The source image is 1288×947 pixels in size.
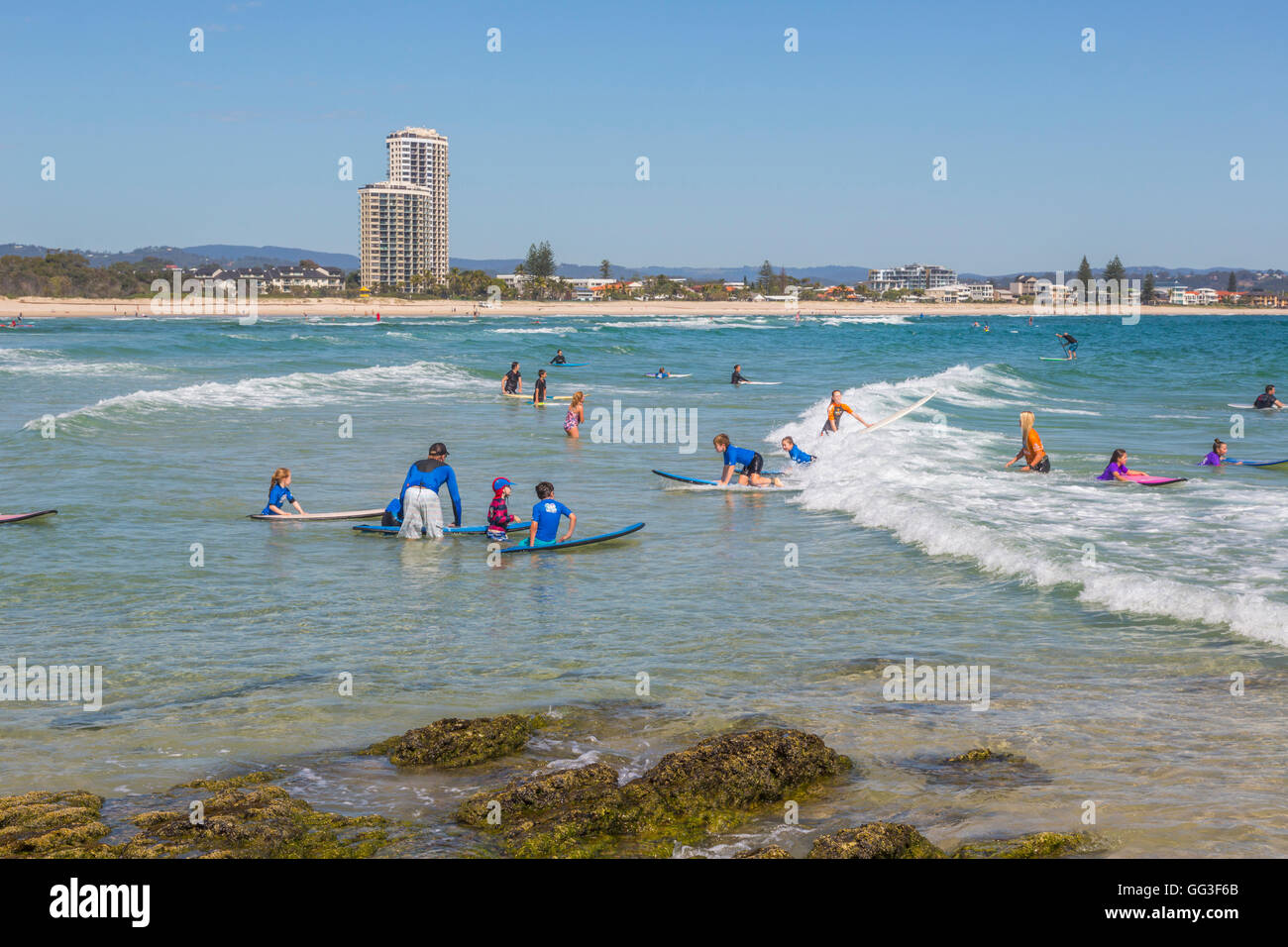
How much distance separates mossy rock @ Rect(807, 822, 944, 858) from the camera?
210 inches

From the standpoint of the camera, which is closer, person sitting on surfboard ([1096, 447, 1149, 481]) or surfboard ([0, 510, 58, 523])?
surfboard ([0, 510, 58, 523])

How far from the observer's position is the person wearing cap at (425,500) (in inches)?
563

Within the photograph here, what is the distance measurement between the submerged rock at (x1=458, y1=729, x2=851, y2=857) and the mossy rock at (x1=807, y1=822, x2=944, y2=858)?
27.8 inches

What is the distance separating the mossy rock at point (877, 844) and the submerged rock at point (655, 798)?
71cm

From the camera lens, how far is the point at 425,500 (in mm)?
14328

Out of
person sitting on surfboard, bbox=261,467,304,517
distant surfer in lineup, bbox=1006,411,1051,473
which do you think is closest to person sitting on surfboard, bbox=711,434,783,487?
distant surfer in lineup, bbox=1006,411,1051,473

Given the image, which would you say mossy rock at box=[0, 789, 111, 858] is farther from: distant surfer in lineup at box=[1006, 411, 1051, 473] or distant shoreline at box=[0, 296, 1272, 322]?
distant shoreline at box=[0, 296, 1272, 322]

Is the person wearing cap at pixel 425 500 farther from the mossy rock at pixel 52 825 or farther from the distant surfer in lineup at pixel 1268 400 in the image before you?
the distant surfer in lineup at pixel 1268 400

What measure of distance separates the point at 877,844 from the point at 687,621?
5.27 meters

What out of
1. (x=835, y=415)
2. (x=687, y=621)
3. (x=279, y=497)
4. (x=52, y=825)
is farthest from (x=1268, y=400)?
(x=52, y=825)

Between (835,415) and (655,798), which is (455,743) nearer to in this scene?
(655,798)

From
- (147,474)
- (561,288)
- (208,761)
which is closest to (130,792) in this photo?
(208,761)

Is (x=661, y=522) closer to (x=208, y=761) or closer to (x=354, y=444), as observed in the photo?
(x=208, y=761)

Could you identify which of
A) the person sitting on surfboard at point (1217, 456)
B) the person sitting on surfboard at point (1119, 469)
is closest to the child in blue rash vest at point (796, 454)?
Result: the person sitting on surfboard at point (1119, 469)
